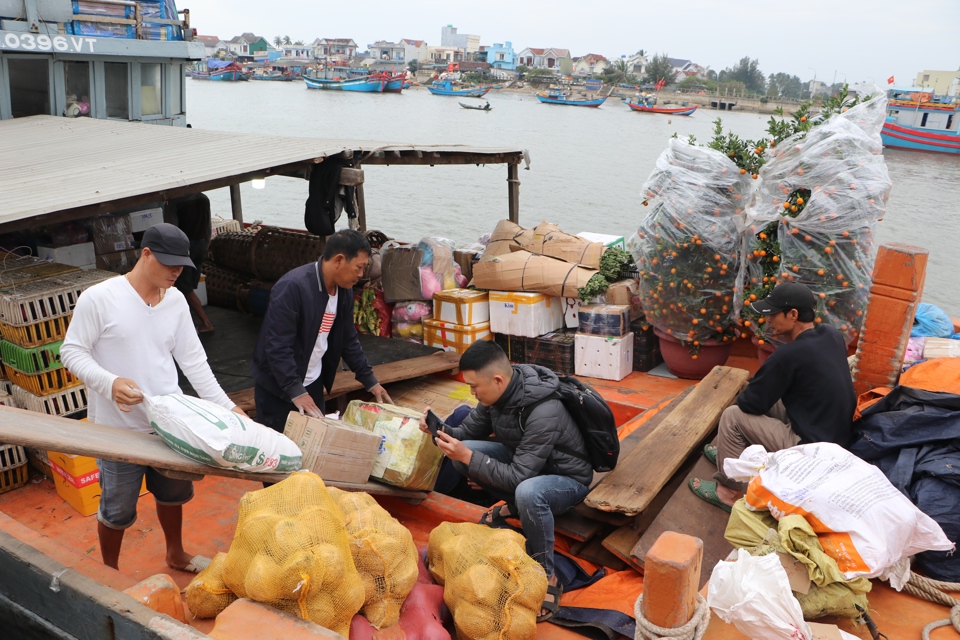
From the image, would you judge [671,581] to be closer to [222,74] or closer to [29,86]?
[29,86]

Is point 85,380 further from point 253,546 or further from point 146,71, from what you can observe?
point 146,71

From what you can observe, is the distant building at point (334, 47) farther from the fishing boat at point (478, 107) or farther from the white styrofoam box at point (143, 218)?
the white styrofoam box at point (143, 218)

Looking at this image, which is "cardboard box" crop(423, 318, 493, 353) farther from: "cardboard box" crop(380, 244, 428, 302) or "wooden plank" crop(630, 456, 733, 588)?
"wooden plank" crop(630, 456, 733, 588)

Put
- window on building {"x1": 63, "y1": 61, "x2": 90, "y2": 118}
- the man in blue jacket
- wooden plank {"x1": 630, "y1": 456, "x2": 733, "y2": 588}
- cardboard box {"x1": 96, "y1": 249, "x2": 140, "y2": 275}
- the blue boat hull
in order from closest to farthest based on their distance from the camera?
Result: wooden plank {"x1": 630, "y1": 456, "x2": 733, "y2": 588} → the man in blue jacket → cardboard box {"x1": 96, "y1": 249, "x2": 140, "y2": 275} → window on building {"x1": 63, "y1": 61, "x2": 90, "y2": 118} → the blue boat hull

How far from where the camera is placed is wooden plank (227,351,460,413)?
5605mm

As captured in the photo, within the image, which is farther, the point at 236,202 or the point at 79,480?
the point at 236,202

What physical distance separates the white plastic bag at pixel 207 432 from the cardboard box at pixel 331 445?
1.58 ft

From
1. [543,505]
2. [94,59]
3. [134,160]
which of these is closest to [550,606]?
[543,505]

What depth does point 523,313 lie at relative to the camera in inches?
283

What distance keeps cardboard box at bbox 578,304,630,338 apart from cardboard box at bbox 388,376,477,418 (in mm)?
1334

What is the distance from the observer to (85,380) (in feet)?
9.72

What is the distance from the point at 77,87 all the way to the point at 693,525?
9.87m

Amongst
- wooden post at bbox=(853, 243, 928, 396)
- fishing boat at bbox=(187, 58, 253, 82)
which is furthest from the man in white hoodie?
fishing boat at bbox=(187, 58, 253, 82)

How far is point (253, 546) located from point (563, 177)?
80.3 feet
